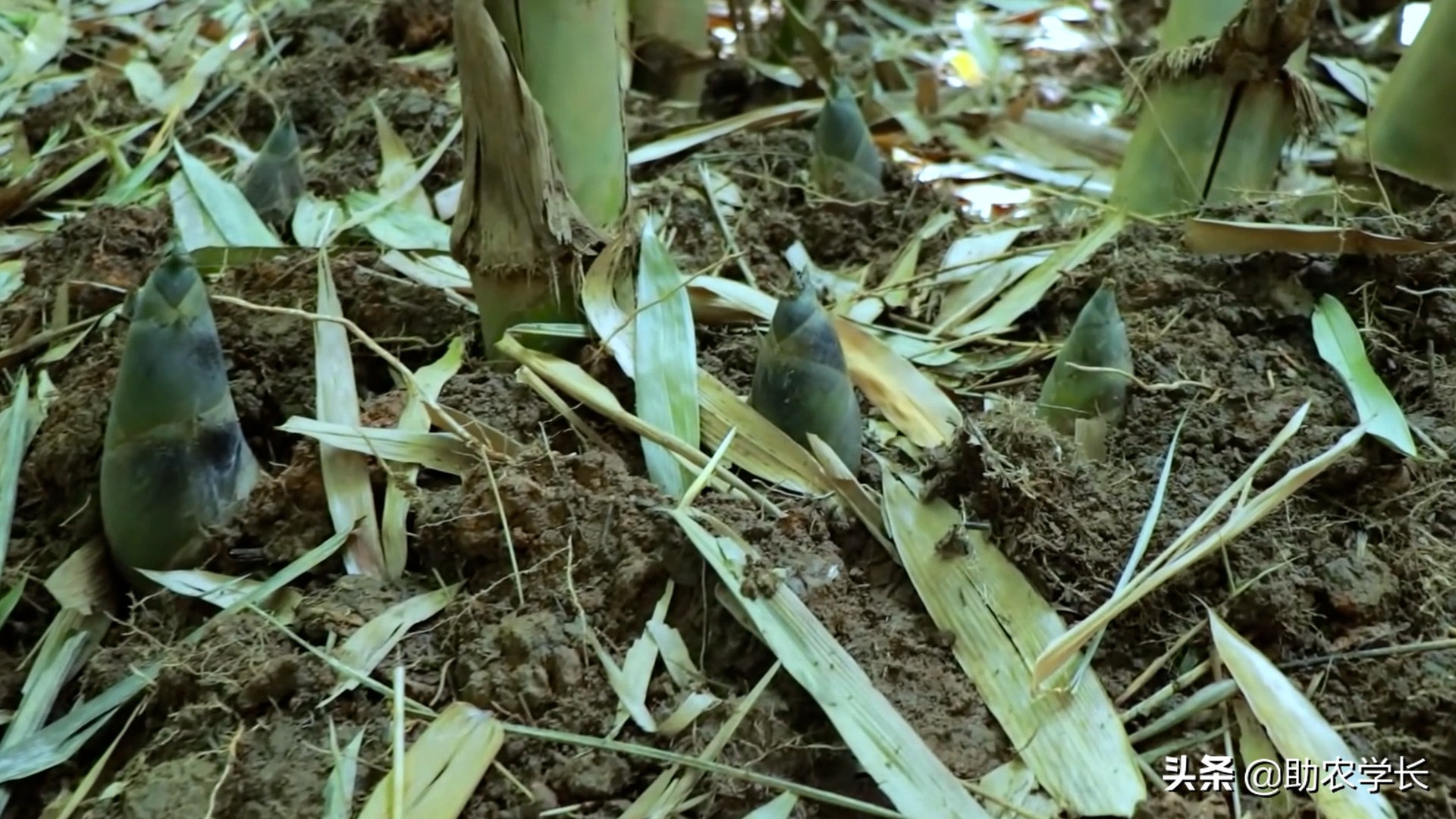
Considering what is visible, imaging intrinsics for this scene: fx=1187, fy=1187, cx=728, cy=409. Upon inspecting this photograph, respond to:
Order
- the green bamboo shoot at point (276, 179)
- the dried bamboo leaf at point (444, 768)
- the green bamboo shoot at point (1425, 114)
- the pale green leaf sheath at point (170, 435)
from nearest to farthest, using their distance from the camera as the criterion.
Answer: the dried bamboo leaf at point (444, 768)
the pale green leaf sheath at point (170, 435)
the green bamboo shoot at point (1425, 114)
the green bamboo shoot at point (276, 179)

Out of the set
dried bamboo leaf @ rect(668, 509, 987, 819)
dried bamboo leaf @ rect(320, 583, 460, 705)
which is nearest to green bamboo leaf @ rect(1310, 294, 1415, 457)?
dried bamboo leaf @ rect(668, 509, 987, 819)

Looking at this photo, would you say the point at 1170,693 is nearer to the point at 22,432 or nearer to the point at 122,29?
the point at 22,432

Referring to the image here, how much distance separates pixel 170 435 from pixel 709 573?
40 cm

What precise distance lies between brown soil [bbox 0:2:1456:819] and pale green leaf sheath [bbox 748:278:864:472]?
0.08m

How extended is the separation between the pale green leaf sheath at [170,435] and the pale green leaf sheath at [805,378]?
0.41 metres

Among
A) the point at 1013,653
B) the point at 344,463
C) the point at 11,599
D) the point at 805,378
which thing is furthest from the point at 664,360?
the point at 11,599

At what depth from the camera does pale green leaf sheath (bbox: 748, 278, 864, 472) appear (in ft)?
3.00

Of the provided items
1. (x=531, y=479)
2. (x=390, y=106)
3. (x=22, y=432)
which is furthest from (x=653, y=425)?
(x=390, y=106)

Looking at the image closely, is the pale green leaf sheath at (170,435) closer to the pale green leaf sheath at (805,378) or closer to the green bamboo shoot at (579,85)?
the green bamboo shoot at (579,85)

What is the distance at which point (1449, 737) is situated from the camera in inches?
30.6

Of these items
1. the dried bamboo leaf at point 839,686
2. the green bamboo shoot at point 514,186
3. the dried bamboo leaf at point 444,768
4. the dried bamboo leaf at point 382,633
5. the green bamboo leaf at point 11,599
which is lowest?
the green bamboo leaf at point 11,599

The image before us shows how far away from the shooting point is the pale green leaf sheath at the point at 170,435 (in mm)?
842

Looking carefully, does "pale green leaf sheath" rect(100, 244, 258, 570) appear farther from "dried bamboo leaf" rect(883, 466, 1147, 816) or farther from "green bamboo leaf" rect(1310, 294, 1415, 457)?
"green bamboo leaf" rect(1310, 294, 1415, 457)

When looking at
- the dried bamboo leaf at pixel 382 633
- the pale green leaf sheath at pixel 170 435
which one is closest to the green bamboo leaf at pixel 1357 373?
the dried bamboo leaf at pixel 382 633
